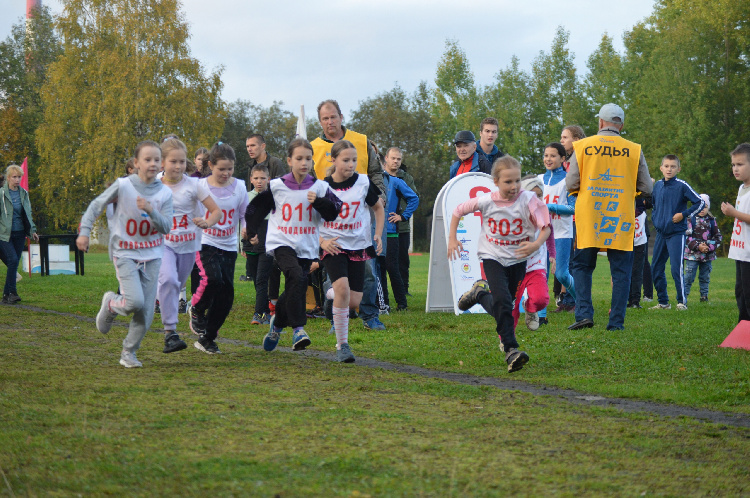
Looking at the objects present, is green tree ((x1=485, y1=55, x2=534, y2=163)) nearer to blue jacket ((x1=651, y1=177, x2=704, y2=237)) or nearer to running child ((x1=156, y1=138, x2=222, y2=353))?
blue jacket ((x1=651, y1=177, x2=704, y2=237))

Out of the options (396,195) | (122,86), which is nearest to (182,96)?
(122,86)

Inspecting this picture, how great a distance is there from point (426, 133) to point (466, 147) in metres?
65.4

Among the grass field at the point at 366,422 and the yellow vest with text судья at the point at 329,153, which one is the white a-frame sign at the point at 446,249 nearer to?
the yellow vest with text судья at the point at 329,153

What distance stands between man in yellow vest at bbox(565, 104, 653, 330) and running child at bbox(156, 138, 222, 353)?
4094mm

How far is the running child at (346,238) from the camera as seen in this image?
7.88 metres

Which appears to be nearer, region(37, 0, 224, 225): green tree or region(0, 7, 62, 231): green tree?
region(37, 0, 224, 225): green tree

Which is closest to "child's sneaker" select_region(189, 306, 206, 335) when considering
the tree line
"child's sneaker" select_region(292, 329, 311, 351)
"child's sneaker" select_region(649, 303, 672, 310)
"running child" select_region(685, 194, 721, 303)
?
"child's sneaker" select_region(292, 329, 311, 351)

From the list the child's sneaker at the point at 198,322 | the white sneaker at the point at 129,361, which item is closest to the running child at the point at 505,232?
the child's sneaker at the point at 198,322

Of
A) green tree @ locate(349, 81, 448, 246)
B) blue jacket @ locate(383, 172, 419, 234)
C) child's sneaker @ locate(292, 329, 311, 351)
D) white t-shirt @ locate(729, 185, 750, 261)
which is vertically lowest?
child's sneaker @ locate(292, 329, 311, 351)

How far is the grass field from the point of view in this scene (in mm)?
3805

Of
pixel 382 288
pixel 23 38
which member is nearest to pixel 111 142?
pixel 23 38

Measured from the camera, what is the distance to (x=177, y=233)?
27.1 feet

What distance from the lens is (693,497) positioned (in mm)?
3641

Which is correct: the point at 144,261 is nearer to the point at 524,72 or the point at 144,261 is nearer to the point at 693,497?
the point at 693,497
